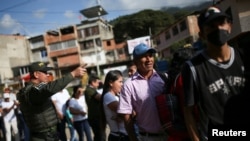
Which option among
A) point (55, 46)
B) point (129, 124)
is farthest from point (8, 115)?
point (55, 46)

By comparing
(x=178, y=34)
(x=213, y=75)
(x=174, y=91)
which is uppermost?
(x=178, y=34)

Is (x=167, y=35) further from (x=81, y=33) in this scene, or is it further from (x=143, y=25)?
(x=143, y=25)

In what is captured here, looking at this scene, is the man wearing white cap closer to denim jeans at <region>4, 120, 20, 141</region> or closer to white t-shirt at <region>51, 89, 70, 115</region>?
denim jeans at <region>4, 120, 20, 141</region>

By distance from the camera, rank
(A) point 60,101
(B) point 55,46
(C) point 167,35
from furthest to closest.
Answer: (B) point 55,46 < (C) point 167,35 < (A) point 60,101

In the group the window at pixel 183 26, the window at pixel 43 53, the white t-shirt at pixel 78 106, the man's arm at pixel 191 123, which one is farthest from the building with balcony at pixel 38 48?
the man's arm at pixel 191 123

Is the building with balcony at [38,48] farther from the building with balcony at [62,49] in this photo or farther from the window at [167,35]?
the window at [167,35]

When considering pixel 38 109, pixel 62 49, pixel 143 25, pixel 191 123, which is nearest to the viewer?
pixel 191 123

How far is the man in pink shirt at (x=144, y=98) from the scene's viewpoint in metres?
3.25

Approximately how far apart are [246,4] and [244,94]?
85.6 feet

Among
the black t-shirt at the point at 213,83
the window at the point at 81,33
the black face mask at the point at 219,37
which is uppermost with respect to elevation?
the window at the point at 81,33

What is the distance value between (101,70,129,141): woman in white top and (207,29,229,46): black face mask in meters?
2.17

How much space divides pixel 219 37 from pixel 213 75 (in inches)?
10.6

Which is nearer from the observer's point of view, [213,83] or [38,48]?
[213,83]

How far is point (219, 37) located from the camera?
225cm
